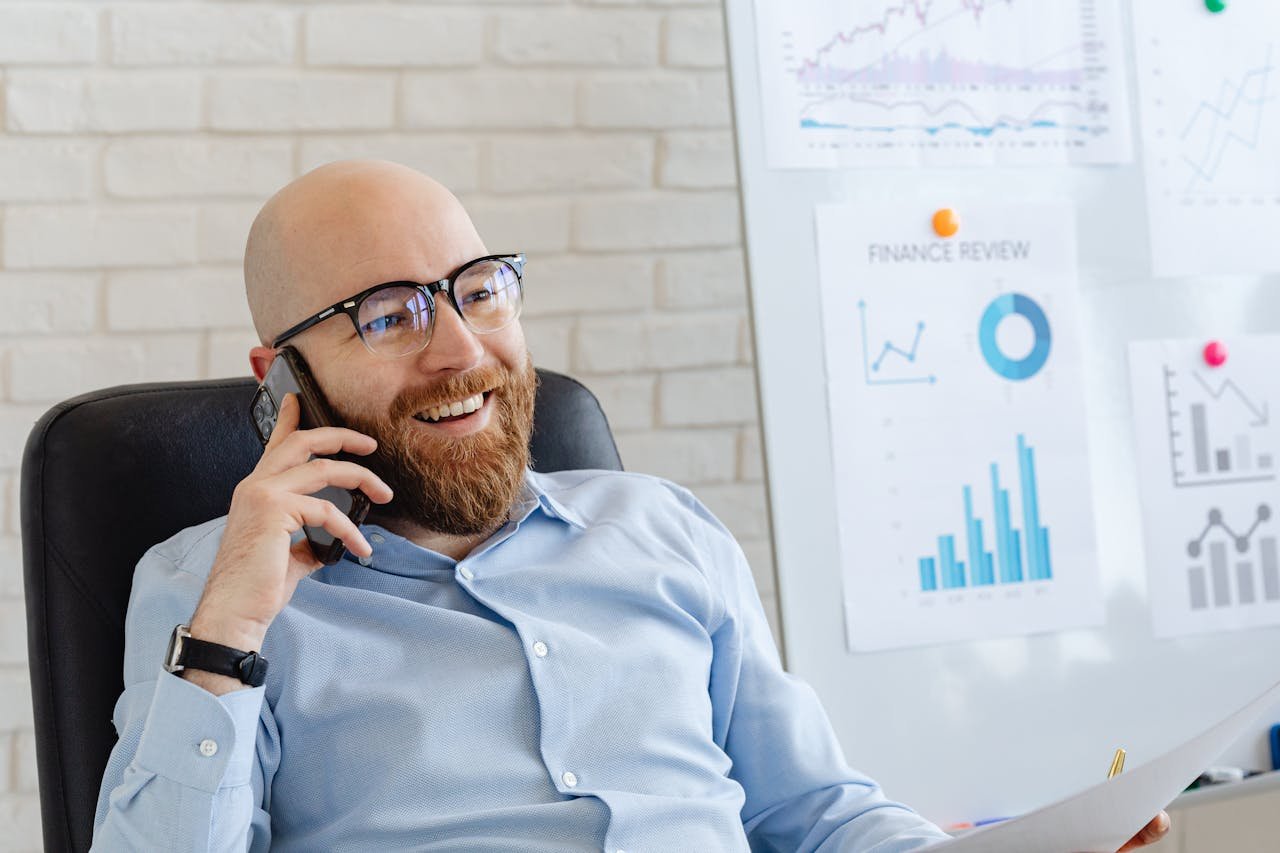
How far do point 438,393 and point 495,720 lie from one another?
337 mm

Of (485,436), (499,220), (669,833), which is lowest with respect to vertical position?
(669,833)

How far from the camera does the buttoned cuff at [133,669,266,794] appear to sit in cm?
104

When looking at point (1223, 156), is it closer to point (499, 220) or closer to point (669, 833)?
point (499, 220)

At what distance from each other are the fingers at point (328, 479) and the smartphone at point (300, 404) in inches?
1.2

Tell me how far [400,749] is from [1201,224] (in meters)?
1.51

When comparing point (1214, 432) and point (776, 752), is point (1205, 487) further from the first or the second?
point (776, 752)

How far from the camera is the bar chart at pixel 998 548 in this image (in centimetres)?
183

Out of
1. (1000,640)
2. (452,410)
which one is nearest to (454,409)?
(452,410)

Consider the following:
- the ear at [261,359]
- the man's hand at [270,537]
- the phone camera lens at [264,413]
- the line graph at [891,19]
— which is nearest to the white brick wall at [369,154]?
the line graph at [891,19]

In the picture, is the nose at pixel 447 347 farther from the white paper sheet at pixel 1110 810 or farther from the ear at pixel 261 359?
the white paper sheet at pixel 1110 810

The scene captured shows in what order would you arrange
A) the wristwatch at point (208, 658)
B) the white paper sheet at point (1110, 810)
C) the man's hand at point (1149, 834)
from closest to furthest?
the white paper sheet at point (1110, 810) → the man's hand at point (1149, 834) → the wristwatch at point (208, 658)

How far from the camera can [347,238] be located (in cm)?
133

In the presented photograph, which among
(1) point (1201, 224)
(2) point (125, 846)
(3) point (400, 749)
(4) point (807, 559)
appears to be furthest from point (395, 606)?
(1) point (1201, 224)

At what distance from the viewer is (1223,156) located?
1.99 m
